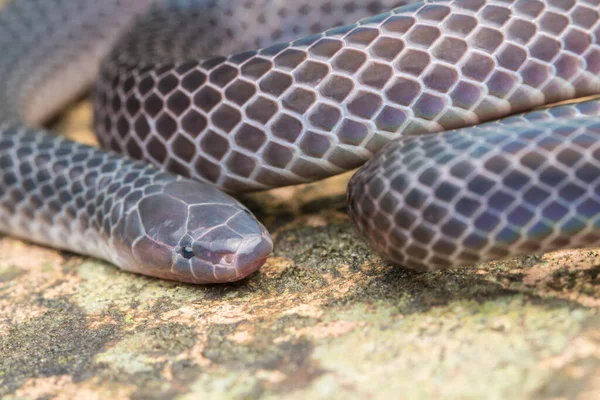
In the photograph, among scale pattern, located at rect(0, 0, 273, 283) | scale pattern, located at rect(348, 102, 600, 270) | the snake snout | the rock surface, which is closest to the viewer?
the rock surface

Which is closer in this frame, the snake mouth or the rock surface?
the rock surface

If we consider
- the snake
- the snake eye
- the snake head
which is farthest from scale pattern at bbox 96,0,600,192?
the snake eye

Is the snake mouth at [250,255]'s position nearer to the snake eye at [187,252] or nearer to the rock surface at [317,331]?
the rock surface at [317,331]

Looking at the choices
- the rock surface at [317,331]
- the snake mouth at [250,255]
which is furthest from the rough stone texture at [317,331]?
the snake mouth at [250,255]

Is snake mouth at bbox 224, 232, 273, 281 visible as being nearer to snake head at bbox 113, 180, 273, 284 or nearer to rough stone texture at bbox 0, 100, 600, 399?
snake head at bbox 113, 180, 273, 284

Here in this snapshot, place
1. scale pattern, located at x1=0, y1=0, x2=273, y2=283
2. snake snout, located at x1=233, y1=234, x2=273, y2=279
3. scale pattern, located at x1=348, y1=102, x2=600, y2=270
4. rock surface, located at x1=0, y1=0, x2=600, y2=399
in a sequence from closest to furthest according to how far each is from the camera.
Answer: rock surface, located at x1=0, y1=0, x2=600, y2=399 → scale pattern, located at x1=348, y1=102, x2=600, y2=270 → snake snout, located at x1=233, y1=234, x2=273, y2=279 → scale pattern, located at x1=0, y1=0, x2=273, y2=283

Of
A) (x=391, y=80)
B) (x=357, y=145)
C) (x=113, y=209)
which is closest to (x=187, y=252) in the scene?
(x=113, y=209)

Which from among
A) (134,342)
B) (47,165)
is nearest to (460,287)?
(134,342)
